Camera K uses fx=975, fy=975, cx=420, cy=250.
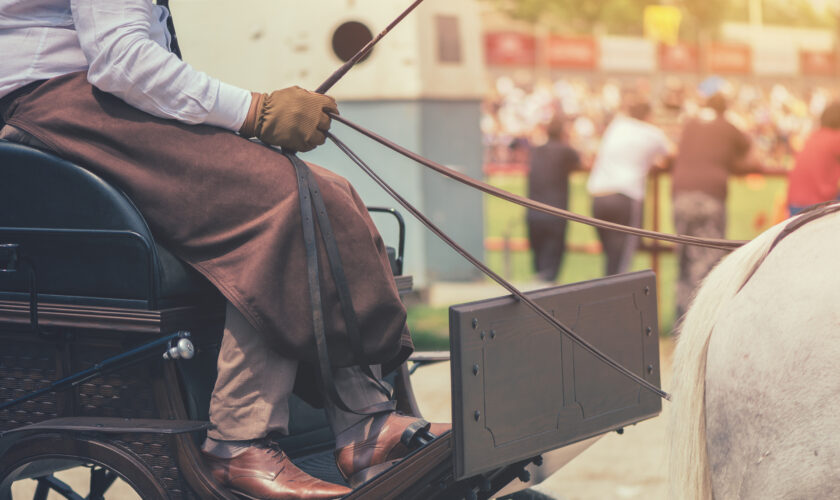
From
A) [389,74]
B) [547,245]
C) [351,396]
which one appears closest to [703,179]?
[547,245]

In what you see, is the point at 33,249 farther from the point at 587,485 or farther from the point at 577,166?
the point at 577,166

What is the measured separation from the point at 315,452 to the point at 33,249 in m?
0.92

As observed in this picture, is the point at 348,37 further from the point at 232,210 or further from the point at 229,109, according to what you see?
the point at 232,210

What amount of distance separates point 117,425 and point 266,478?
0.37 m

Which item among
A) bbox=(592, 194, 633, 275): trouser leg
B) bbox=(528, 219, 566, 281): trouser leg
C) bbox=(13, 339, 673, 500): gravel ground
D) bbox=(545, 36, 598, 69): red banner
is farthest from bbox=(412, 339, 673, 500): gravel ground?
bbox=(545, 36, 598, 69): red banner

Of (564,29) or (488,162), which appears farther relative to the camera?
(564,29)

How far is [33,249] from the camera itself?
2.48 meters

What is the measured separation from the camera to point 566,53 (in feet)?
72.1

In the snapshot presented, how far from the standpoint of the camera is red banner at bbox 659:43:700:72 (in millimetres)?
22578

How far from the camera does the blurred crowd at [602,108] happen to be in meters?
20.1

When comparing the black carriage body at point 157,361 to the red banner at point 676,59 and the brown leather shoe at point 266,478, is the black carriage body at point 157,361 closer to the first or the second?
the brown leather shoe at point 266,478

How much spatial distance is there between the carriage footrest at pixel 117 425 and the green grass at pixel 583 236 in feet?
14.8

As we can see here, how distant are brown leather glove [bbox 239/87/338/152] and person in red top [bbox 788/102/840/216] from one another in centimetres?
528

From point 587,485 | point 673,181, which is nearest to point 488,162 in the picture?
point 673,181
